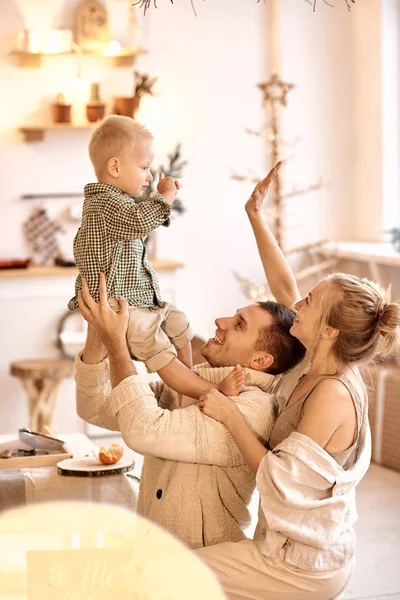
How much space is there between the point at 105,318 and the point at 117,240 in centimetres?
23

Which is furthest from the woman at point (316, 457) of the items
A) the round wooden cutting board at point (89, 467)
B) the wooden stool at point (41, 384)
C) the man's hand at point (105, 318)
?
the wooden stool at point (41, 384)

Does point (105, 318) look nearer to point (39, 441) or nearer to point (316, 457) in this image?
point (316, 457)

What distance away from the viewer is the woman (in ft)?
6.52

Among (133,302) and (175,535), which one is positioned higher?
(133,302)

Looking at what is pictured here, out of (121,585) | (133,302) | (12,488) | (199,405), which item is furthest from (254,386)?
(12,488)

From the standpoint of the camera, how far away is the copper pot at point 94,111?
19.0ft

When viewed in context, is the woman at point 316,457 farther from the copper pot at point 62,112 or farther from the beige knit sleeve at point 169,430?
the copper pot at point 62,112

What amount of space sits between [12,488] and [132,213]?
0.87 m

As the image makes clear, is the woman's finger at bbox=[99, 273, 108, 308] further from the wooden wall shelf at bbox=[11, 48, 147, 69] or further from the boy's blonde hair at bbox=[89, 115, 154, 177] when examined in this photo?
the wooden wall shelf at bbox=[11, 48, 147, 69]

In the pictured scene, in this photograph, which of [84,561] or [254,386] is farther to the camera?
[254,386]

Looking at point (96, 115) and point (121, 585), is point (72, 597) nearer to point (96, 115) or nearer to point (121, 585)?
point (121, 585)

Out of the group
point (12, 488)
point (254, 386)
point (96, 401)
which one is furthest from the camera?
point (12, 488)

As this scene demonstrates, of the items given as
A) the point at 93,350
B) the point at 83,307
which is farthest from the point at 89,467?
the point at 83,307

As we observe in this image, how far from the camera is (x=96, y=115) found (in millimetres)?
5809
